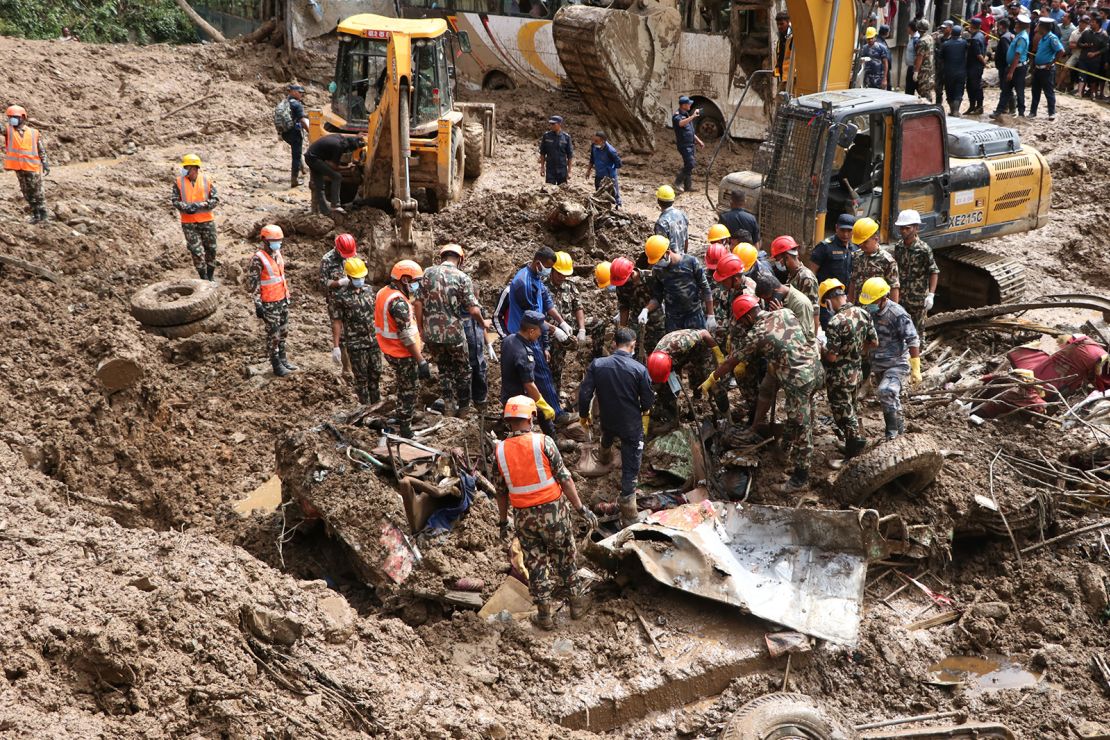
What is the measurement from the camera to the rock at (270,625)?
5.89 metres

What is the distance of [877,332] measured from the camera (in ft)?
28.2

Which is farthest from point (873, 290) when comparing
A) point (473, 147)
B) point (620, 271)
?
point (473, 147)

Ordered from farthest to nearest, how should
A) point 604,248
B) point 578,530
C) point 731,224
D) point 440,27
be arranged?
1. point 440,27
2. point 604,248
3. point 731,224
4. point 578,530

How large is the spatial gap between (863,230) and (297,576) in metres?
5.90

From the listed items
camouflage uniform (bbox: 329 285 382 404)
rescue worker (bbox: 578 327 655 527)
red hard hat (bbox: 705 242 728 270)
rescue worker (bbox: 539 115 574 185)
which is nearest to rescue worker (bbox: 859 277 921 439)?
red hard hat (bbox: 705 242 728 270)

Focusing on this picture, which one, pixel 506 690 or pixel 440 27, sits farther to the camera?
Answer: pixel 440 27

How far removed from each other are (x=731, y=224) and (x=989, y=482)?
13.0 feet

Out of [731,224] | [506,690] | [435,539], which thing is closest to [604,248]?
[731,224]

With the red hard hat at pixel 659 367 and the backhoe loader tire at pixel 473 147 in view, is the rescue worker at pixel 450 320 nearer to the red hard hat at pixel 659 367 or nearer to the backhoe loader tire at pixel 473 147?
the red hard hat at pixel 659 367

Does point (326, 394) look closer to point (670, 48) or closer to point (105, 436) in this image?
point (105, 436)

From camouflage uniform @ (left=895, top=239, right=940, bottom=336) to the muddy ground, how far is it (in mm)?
910

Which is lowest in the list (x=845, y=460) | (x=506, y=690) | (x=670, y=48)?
(x=506, y=690)

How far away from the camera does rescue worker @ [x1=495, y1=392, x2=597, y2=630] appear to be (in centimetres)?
656

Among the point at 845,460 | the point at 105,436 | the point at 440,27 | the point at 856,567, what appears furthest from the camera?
the point at 440,27
